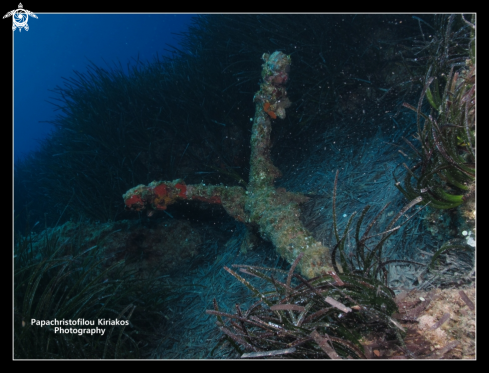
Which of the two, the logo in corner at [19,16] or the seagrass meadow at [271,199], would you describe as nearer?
the seagrass meadow at [271,199]

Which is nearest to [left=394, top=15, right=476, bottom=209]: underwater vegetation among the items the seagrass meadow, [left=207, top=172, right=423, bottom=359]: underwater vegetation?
the seagrass meadow

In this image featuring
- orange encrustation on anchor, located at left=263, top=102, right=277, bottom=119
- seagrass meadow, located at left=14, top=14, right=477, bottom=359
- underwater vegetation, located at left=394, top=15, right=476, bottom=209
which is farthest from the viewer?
orange encrustation on anchor, located at left=263, top=102, right=277, bottom=119

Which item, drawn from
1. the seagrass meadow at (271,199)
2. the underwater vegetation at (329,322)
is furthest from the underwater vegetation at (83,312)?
the underwater vegetation at (329,322)

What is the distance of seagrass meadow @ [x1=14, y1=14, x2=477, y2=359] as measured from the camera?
1.62 meters

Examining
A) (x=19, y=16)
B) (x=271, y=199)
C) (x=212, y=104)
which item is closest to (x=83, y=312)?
(x=271, y=199)

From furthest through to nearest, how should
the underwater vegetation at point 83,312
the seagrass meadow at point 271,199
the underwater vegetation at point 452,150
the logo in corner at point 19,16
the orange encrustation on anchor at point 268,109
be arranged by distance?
the orange encrustation on anchor at point 268,109 < the logo in corner at point 19,16 < the underwater vegetation at point 83,312 < the underwater vegetation at point 452,150 < the seagrass meadow at point 271,199

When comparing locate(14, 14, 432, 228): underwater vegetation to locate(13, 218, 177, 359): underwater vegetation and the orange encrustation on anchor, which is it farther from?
locate(13, 218, 177, 359): underwater vegetation

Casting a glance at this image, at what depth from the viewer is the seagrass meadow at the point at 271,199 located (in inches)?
63.9

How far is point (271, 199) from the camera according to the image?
9.86ft

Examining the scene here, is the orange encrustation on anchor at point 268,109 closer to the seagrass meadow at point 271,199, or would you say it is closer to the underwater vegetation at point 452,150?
the seagrass meadow at point 271,199

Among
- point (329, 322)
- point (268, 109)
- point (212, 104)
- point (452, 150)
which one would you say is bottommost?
point (329, 322)

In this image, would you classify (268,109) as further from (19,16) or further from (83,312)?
(83,312)

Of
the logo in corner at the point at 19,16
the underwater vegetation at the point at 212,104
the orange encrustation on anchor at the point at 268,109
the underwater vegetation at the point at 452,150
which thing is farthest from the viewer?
the underwater vegetation at the point at 212,104
